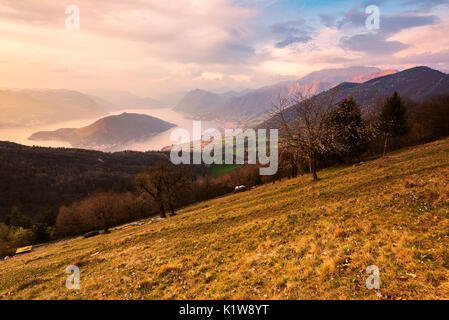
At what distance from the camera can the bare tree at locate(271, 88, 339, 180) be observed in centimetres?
2541

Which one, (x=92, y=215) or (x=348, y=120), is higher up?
(x=348, y=120)

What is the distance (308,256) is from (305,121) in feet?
68.3

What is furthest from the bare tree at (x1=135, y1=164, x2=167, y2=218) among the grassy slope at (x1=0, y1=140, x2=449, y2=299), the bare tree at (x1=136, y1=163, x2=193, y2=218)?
the grassy slope at (x1=0, y1=140, x2=449, y2=299)

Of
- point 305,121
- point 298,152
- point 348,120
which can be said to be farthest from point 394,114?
point 298,152

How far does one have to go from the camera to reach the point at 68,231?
236ft

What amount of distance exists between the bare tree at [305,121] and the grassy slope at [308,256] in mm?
8449

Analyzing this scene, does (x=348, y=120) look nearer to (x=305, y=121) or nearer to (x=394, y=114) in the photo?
(x=305, y=121)

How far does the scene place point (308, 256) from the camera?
32.1ft

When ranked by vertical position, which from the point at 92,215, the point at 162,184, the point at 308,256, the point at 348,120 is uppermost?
the point at 348,120

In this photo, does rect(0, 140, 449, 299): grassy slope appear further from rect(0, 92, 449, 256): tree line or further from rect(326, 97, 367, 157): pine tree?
rect(326, 97, 367, 157): pine tree
